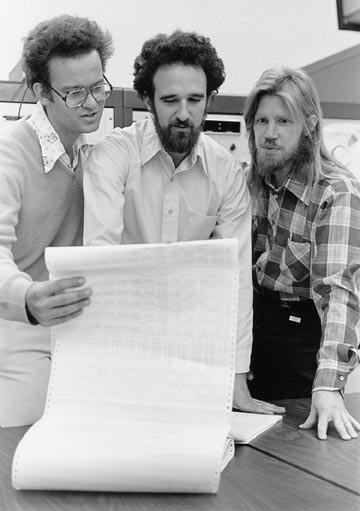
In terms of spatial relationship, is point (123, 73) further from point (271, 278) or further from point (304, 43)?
point (271, 278)

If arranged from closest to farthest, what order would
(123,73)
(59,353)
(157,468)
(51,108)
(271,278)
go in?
(157,468), (59,353), (51,108), (271,278), (123,73)

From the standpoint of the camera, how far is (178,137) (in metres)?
1.38

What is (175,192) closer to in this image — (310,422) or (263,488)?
(310,422)

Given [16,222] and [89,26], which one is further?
[89,26]

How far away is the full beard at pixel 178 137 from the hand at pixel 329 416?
56 centimetres

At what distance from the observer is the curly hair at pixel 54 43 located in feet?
4.38

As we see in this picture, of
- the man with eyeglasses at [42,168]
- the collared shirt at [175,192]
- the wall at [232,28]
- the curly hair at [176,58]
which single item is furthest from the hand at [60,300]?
the wall at [232,28]

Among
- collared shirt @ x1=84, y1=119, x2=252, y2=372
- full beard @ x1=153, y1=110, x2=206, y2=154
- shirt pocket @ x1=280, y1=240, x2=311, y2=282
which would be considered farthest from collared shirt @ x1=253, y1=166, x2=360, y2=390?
full beard @ x1=153, y1=110, x2=206, y2=154

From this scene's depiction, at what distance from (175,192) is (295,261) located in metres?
0.29

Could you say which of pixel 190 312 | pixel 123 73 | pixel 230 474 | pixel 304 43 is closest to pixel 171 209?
pixel 190 312

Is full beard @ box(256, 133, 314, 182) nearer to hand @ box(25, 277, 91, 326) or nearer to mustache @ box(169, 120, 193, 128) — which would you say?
mustache @ box(169, 120, 193, 128)

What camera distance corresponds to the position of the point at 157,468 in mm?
799

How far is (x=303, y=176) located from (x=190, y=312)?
68 cm

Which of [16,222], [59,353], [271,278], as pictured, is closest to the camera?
[59,353]
